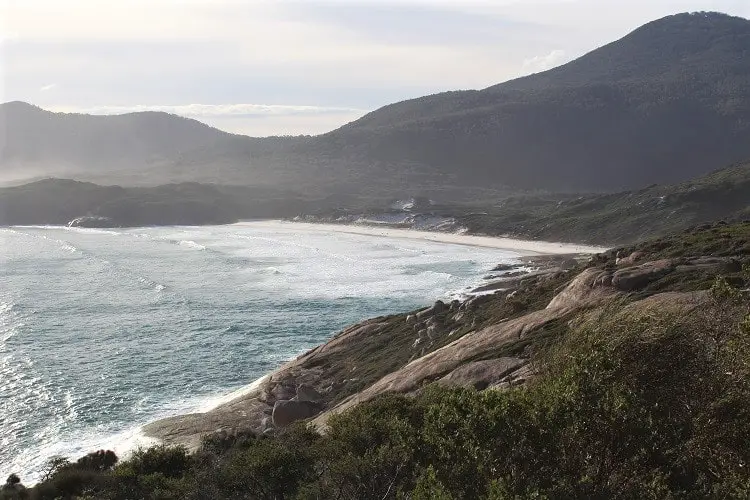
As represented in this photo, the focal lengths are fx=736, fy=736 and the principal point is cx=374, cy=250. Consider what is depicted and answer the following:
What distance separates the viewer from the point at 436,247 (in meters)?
107

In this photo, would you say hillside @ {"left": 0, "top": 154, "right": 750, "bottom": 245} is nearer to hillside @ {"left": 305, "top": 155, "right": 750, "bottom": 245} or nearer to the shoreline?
hillside @ {"left": 305, "top": 155, "right": 750, "bottom": 245}

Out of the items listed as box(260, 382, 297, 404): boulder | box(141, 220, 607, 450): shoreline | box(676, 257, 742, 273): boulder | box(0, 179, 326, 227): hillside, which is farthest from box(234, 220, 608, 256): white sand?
box(260, 382, 297, 404): boulder

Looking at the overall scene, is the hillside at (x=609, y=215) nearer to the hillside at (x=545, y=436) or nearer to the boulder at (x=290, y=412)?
the boulder at (x=290, y=412)

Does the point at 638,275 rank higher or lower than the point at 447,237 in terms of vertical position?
higher

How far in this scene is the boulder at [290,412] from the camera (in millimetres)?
31297

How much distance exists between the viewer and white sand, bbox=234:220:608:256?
10074 cm

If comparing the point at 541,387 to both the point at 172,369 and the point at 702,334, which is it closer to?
the point at 702,334

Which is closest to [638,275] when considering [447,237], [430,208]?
[447,237]

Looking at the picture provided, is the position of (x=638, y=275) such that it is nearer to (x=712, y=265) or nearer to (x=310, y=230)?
(x=712, y=265)

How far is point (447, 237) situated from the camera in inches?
4783

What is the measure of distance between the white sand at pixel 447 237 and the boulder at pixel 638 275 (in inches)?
2532

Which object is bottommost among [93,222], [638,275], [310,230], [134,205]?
[310,230]

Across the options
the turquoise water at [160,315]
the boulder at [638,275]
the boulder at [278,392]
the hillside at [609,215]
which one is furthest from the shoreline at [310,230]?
the boulder at [638,275]

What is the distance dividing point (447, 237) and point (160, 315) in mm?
69029
